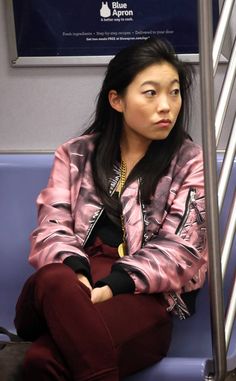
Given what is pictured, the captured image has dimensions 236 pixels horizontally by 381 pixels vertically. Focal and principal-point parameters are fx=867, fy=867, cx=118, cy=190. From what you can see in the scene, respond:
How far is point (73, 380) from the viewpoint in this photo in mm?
1818

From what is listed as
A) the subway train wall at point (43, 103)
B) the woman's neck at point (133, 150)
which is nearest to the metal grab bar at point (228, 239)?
the woman's neck at point (133, 150)

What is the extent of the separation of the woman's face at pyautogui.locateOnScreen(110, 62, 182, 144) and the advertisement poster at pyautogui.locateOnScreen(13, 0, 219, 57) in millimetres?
233

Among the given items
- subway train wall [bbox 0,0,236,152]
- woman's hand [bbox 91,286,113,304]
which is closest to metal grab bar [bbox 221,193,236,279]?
woman's hand [bbox 91,286,113,304]

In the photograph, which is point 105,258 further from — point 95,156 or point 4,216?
point 4,216

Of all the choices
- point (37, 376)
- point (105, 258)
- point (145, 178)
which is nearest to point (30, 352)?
point (37, 376)

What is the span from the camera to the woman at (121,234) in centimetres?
184

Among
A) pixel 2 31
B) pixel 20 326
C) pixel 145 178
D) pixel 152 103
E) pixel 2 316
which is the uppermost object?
pixel 2 31

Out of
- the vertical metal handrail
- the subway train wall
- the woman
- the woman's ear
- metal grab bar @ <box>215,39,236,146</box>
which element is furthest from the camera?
the subway train wall

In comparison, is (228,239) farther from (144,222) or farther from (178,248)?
(144,222)

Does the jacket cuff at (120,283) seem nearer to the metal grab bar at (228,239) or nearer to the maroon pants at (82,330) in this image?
the maroon pants at (82,330)

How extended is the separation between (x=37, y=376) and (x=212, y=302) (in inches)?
15.8

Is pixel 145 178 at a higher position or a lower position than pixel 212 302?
higher

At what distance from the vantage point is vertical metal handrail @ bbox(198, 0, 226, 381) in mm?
1605

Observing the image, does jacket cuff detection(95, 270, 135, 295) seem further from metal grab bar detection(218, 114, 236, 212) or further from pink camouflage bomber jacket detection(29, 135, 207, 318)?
metal grab bar detection(218, 114, 236, 212)
